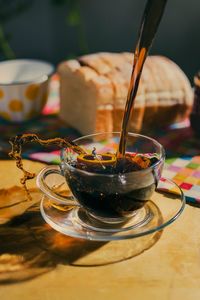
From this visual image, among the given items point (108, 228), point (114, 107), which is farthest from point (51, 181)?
point (114, 107)

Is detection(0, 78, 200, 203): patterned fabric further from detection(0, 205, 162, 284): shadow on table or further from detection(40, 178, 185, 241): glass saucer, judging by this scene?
detection(0, 205, 162, 284): shadow on table

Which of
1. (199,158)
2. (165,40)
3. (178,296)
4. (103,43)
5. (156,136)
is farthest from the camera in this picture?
(103,43)

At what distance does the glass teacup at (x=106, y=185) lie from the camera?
0.65 meters

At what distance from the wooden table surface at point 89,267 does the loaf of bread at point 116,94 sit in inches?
14.7

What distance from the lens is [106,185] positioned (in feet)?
2.13

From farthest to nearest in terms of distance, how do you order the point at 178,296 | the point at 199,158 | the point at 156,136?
the point at 156,136 → the point at 199,158 → the point at 178,296

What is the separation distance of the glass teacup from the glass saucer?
0.01 metres

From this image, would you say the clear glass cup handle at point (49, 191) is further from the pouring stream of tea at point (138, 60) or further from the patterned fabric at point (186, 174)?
the patterned fabric at point (186, 174)

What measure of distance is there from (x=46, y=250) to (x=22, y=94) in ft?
1.69

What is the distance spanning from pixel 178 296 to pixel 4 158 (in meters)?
0.51

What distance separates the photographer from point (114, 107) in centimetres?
104

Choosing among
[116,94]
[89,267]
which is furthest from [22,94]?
[89,267]

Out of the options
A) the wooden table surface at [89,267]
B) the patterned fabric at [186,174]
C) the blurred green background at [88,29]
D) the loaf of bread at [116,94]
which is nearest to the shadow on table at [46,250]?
the wooden table surface at [89,267]

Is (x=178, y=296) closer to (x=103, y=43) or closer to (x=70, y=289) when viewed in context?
(x=70, y=289)
